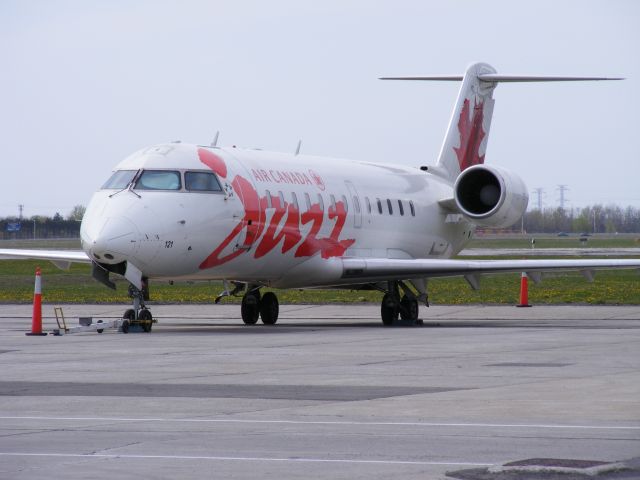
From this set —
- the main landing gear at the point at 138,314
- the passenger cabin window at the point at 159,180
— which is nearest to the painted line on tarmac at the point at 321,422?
the main landing gear at the point at 138,314

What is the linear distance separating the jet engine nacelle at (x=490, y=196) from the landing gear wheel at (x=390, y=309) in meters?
3.02

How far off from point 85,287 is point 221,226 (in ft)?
72.0

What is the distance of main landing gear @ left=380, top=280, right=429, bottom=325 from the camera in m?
27.7

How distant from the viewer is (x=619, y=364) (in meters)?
15.4

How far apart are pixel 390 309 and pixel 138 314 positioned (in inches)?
254

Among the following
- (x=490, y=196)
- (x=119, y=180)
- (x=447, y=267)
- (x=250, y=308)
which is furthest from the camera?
(x=490, y=196)

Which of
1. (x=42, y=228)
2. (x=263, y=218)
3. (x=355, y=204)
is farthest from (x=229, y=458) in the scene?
(x=42, y=228)

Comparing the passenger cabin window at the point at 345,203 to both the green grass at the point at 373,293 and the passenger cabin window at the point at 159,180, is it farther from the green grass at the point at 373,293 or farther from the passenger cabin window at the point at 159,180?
the green grass at the point at 373,293

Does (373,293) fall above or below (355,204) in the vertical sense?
below

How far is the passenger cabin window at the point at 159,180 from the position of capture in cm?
2300

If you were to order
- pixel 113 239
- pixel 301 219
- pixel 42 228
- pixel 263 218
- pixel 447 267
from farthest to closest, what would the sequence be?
pixel 42 228, pixel 447 267, pixel 301 219, pixel 263 218, pixel 113 239

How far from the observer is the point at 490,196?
29.3 meters

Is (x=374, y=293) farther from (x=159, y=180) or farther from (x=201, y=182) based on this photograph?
(x=159, y=180)

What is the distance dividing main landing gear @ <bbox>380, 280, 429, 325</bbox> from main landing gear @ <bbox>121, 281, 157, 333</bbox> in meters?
6.21
